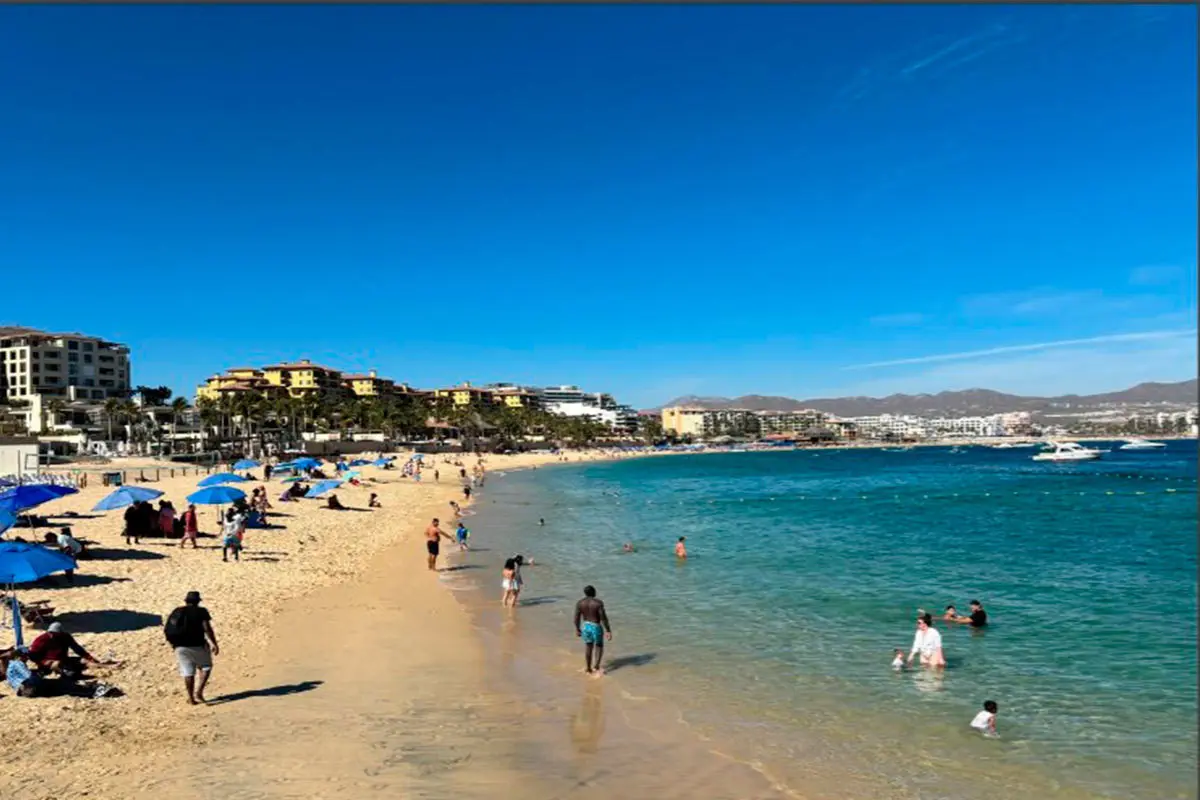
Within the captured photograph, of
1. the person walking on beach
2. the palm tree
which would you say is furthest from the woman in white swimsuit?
the palm tree

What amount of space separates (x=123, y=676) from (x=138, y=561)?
913 centimetres

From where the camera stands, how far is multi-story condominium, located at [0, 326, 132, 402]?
96.9m

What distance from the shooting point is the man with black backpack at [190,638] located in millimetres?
9516

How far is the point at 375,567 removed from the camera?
22516mm

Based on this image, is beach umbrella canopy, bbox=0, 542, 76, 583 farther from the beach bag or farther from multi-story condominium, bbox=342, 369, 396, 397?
multi-story condominium, bbox=342, 369, 396, 397

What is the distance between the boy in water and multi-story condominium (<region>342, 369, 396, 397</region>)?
490ft

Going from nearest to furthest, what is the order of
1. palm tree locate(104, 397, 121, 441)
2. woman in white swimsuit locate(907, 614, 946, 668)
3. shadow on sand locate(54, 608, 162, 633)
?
1. shadow on sand locate(54, 608, 162, 633)
2. woman in white swimsuit locate(907, 614, 946, 668)
3. palm tree locate(104, 397, 121, 441)

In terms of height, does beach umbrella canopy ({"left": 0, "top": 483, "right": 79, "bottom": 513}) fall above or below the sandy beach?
above

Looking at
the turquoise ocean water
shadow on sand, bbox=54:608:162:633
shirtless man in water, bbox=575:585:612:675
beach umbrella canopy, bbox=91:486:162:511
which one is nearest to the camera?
the turquoise ocean water

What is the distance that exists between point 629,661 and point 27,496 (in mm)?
14414

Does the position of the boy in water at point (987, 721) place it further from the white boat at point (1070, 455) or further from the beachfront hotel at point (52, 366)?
the white boat at point (1070, 455)

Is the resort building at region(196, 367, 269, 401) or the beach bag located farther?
the resort building at region(196, 367, 269, 401)

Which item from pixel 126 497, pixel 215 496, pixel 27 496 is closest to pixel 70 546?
pixel 27 496

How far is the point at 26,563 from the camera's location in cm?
1178
